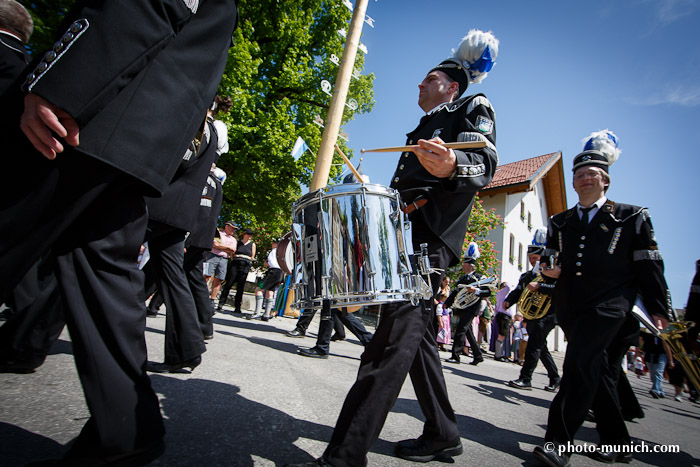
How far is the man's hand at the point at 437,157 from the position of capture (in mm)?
1674

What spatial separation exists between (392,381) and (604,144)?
3065mm

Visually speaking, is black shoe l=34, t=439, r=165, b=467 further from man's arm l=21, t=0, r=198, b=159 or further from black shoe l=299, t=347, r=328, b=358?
black shoe l=299, t=347, r=328, b=358

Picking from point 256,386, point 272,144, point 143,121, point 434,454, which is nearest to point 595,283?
point 434,454

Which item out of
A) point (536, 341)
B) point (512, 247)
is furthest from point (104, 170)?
point (512, 247)

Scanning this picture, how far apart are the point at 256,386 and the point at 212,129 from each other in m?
1.95

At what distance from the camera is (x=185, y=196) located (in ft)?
8.65

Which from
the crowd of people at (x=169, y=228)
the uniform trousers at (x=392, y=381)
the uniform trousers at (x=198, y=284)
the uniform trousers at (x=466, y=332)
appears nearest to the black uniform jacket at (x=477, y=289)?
the uniform trousers at (x=466, y=332)

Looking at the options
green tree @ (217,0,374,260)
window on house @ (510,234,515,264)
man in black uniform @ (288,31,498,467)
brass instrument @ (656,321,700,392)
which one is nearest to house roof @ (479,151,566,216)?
window on house @ (510,234,515,264)

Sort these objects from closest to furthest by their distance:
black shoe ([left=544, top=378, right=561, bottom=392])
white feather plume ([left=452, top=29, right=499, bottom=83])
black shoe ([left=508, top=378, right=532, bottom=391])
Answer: white feather plume ([left=452, top=29, right=499, bottom=83]), black shoe ([left=508, top=378, right=532, bottom=391]), black shoe ([left=544, top=378, right=561, bottom=392])

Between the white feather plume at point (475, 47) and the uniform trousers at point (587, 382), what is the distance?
6.00ft

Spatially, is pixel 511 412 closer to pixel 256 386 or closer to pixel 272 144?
pixel 256 386

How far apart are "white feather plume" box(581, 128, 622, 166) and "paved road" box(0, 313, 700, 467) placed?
247 centimetres

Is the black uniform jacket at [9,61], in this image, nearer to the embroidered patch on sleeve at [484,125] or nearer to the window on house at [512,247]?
the embroidered patch on sleeve at [484,125]

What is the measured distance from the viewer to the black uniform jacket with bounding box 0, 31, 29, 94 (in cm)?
180
